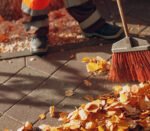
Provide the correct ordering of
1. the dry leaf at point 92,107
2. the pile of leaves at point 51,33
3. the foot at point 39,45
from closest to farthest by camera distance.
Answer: the dry leaf at point 92,107
the foot at point 39,45
the pile of leaves at point 51,33

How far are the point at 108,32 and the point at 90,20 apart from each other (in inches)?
7.4

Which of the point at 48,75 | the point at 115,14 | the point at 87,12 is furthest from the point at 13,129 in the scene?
the point at 115,14

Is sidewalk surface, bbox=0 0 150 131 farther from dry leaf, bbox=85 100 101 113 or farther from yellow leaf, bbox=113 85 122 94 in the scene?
dry leaf, bbox=85 100 101 113

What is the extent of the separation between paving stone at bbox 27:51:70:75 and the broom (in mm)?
514

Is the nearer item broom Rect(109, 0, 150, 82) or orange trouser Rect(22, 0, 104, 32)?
broom Rect(109, 0, 150, 82)

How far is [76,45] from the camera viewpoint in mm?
3852

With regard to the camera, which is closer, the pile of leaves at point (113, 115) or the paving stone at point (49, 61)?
the pile of leaves at point (113, 115)

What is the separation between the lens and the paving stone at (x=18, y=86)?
342cm

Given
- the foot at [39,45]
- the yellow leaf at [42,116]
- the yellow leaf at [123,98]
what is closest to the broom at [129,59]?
the yellow leaf at [123,98]

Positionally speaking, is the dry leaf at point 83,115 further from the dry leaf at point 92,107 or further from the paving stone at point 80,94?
the paving stone at point 80,94

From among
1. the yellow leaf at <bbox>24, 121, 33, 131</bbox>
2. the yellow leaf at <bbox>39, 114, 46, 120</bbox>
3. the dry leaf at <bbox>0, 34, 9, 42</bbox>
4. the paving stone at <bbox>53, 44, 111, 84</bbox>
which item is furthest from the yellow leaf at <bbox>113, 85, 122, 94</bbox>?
the dry leaf at <bbox>0, 34, 9, 42</bbox>

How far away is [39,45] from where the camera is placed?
380 centimetres

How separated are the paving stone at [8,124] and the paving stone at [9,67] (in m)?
0.45

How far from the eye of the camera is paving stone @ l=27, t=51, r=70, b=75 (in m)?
3.65
